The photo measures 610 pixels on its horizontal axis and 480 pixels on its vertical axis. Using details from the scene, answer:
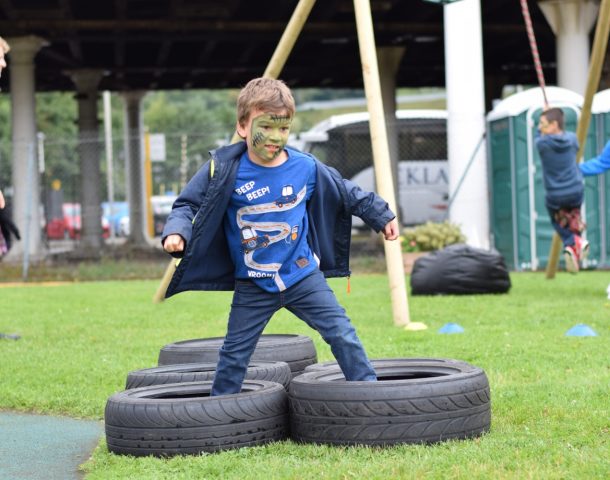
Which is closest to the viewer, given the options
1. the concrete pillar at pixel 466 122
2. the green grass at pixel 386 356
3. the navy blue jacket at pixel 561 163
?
the green grass at pixel 386 356

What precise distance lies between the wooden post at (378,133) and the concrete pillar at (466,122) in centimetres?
1033

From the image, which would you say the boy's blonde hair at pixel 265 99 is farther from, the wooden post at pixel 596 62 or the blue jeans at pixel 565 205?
the blue jeans at pixel 565 205

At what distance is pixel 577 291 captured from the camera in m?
13.7

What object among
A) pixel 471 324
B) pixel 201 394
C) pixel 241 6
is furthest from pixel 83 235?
pixel 201 394

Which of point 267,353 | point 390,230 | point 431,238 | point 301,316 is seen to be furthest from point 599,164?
point 301,316

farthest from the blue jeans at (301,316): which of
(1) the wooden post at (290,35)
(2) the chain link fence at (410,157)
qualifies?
(2) the chain link fence at (410,157)

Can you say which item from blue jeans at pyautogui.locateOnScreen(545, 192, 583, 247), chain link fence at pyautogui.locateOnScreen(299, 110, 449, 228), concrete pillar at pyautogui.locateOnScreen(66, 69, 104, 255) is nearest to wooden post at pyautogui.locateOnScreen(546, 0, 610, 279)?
blue jeans at pyautogui.locateOnScreen(545, 192, 583, 247)

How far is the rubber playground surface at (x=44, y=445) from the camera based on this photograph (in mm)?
5113

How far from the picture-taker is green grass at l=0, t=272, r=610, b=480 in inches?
183

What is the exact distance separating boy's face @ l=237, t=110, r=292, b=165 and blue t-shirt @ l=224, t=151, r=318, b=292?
0.11 meters

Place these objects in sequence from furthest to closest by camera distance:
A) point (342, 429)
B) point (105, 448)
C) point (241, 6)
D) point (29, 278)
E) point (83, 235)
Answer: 1. point (83, 235)
2. point (241, 6)
3. point (29, 278)
4. point (105, 448)
5. point (342, 429)

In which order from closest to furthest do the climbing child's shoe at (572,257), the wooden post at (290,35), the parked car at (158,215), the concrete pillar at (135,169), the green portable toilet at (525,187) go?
the wooden post at (290,35), the climbing child's shoe at (572,257), the green portable toilet at (525,187), the concrete pillar at (135,169), the parked car at (158,215)

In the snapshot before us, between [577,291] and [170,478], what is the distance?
9867 millimetres

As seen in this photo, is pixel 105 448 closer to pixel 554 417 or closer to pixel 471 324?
pixel 554 417
